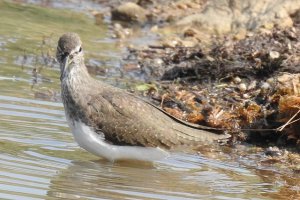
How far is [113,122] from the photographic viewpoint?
29.1ft

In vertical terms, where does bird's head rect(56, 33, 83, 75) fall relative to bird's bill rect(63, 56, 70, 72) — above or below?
above

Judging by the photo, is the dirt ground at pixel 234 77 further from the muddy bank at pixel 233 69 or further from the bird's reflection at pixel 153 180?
the bird's reflection at pixel 153 180

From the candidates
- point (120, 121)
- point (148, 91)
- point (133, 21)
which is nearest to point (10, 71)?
point (148, 91)

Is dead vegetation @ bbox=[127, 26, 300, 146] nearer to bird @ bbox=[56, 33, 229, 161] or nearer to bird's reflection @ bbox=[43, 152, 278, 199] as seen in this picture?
bird @ bbox=[56, 33, 229, 161]

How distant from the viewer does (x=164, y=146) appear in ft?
29.6

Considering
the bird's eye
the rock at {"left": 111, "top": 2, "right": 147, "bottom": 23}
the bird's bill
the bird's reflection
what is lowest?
the bird's reflection

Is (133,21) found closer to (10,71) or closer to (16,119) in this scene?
(10,71)

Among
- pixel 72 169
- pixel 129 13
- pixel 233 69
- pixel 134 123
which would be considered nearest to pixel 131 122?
pixel 134 123

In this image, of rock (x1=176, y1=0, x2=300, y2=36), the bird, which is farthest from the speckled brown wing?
rock (x1=176, y1=0, x2=300, y2=36)

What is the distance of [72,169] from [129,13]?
31.7ft

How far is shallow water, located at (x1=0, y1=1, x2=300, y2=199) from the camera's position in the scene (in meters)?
7.44

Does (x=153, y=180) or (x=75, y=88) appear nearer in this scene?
(x=153, y=180)

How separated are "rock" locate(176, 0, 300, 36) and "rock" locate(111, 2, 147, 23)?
1382 millimetres

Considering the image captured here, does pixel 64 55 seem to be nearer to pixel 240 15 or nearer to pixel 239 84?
pixel 239 84
